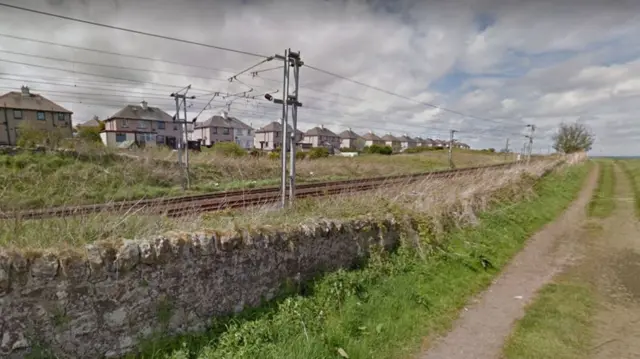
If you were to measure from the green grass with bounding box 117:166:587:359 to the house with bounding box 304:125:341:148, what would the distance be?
305 ft

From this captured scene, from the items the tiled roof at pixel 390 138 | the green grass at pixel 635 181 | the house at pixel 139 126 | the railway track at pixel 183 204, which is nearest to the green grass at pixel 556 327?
the railway track at pixel 183 204

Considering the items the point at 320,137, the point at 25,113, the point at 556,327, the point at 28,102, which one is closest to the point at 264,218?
the point at 556,327

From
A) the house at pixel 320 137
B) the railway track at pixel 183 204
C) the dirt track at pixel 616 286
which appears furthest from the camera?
the house at pixel 320 137

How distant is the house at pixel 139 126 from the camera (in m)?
60.5

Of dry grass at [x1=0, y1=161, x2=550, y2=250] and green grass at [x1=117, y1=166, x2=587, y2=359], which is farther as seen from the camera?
green grass at [x1=117, y1=166, x2=587, y2=359]

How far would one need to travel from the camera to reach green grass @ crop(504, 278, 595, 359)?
4305mm

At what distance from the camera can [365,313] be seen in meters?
4.89

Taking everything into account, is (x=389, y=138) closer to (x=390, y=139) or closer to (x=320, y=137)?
(x=390, y=139)

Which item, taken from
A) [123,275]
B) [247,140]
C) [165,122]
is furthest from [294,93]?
[247,140]

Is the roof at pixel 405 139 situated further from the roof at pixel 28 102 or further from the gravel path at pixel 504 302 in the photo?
the gravel path at pixel 504 302

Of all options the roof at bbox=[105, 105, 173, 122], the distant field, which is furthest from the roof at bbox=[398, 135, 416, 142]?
the distant field

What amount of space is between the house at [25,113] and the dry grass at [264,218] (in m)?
50.5

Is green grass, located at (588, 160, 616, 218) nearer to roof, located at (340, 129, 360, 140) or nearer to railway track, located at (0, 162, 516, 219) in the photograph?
railway track, located at (0, 162, 516, 219)

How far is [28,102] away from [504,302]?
65.4m
